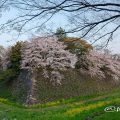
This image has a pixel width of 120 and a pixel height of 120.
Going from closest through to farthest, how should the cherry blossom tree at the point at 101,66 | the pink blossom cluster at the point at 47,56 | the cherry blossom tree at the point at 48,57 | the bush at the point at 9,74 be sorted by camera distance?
the cherry blossom tree at the point at 48,57, the pink blossom cluster at the point at 47,56, the bush at the point at 9,74, the cherry blossom tree at the point at 101,66

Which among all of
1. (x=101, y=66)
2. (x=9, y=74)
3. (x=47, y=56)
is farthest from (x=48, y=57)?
(x=101, y=66)

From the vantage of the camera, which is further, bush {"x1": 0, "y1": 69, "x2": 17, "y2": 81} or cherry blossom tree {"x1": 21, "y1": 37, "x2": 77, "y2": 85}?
bush {"x1": 0, "y1": 69, "x2": 17, "y2": 81}

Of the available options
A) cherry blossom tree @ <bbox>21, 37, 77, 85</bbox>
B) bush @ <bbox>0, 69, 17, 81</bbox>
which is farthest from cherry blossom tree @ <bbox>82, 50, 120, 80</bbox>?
bush @ <bbox>0, 69, 17, 81</bbox>

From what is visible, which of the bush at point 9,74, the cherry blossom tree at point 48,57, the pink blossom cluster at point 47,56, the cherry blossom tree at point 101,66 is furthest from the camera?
the cherry blossom tree at point 101,66

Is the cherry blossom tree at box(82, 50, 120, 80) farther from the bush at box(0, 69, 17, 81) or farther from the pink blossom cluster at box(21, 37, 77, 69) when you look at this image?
the bush at box(0, 69, 17, 81)

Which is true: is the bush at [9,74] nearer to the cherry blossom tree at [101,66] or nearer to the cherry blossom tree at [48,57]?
the cherry blossom tree at [48,57]

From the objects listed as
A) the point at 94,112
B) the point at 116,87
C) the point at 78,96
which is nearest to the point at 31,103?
the point at 78,96

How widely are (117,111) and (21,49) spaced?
63.8ft

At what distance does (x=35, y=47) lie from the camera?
29422mm

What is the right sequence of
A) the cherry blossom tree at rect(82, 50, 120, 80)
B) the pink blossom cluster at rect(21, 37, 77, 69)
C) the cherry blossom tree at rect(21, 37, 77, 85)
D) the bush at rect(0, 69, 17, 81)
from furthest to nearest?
the cherry blossom tree at rect(82, 50, 120, 80) < the bush at rect(0, 69, 17, 81) < the pink blossom cluster at rect(21, 37, 77, 69) < the cherry blossom tree at rect(21, 37, 77, 85)

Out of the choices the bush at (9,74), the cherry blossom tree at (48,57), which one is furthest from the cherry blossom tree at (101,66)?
the bush at (9,74)

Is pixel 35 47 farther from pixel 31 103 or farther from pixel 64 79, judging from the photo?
pixel 31 103

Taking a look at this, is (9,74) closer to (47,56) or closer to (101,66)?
(47,56)

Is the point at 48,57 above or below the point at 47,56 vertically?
below
